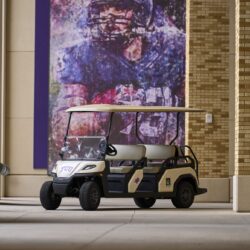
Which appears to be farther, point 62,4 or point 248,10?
point 62,4

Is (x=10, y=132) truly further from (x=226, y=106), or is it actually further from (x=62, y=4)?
(x=226, y=106)

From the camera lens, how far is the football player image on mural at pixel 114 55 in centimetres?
2377

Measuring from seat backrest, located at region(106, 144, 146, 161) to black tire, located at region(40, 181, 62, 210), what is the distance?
1.31 meters

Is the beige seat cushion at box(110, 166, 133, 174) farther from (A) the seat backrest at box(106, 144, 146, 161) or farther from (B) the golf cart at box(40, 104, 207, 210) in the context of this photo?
(A) the seat backrest at box(106, 144, 146, 161)

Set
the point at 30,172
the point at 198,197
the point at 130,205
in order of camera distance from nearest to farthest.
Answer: the point at 130,205
the point at 198,197
the point at 30,172

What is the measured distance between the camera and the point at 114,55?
2381 cm

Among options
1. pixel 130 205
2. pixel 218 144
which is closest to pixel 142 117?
pixel 218 144

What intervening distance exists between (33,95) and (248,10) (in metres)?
8.50

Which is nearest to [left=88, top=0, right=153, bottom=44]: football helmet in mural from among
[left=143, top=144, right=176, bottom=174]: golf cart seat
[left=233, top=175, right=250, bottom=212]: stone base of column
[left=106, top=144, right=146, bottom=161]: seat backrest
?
[left=143, top=144, right=176, bottom=174]: golf cart seat

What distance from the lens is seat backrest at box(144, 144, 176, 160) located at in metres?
18.6

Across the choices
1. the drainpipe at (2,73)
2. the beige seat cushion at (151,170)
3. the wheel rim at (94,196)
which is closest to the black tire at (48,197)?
the wheel rim at (94,196)

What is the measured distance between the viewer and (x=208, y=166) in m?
22.2

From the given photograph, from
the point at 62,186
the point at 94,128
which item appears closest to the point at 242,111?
the point at 62,186

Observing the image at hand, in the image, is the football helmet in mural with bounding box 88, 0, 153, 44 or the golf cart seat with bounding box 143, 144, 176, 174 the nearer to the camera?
the golf cart seat with bounding box 143, 144, 176, 174
